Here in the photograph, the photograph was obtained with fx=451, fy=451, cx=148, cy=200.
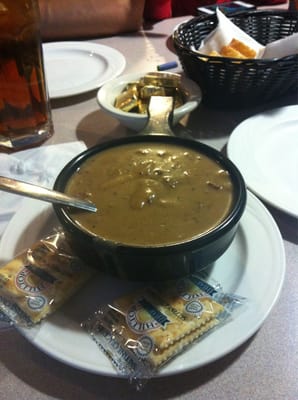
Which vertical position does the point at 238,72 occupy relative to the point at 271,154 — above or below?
above

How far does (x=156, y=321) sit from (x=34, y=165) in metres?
0.48

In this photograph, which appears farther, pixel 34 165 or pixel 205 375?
pixel 34 165

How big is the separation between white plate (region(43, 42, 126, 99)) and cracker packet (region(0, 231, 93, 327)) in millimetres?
594

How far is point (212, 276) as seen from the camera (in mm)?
637

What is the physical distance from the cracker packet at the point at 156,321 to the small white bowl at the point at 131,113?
0.44 meters

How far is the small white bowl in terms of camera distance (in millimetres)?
951

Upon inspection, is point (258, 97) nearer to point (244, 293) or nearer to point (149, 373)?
point (244, 293)

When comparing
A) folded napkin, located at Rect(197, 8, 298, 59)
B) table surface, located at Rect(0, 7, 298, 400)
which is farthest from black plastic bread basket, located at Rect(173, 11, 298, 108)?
table surface, located at Rect(0, 7, 298, 400)

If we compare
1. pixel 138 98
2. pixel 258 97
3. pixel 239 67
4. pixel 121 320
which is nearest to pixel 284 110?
pixel 258 97

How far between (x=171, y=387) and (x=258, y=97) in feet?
2.39

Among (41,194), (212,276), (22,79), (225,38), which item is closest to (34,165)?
(22,79)

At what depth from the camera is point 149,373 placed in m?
0.50

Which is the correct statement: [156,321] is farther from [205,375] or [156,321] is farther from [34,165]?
[34,165]

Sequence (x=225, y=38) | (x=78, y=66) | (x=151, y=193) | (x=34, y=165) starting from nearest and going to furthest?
(x=151, y=193)
(x=34, y=165)
(x=225, y=38)
(x=78, y=66)
